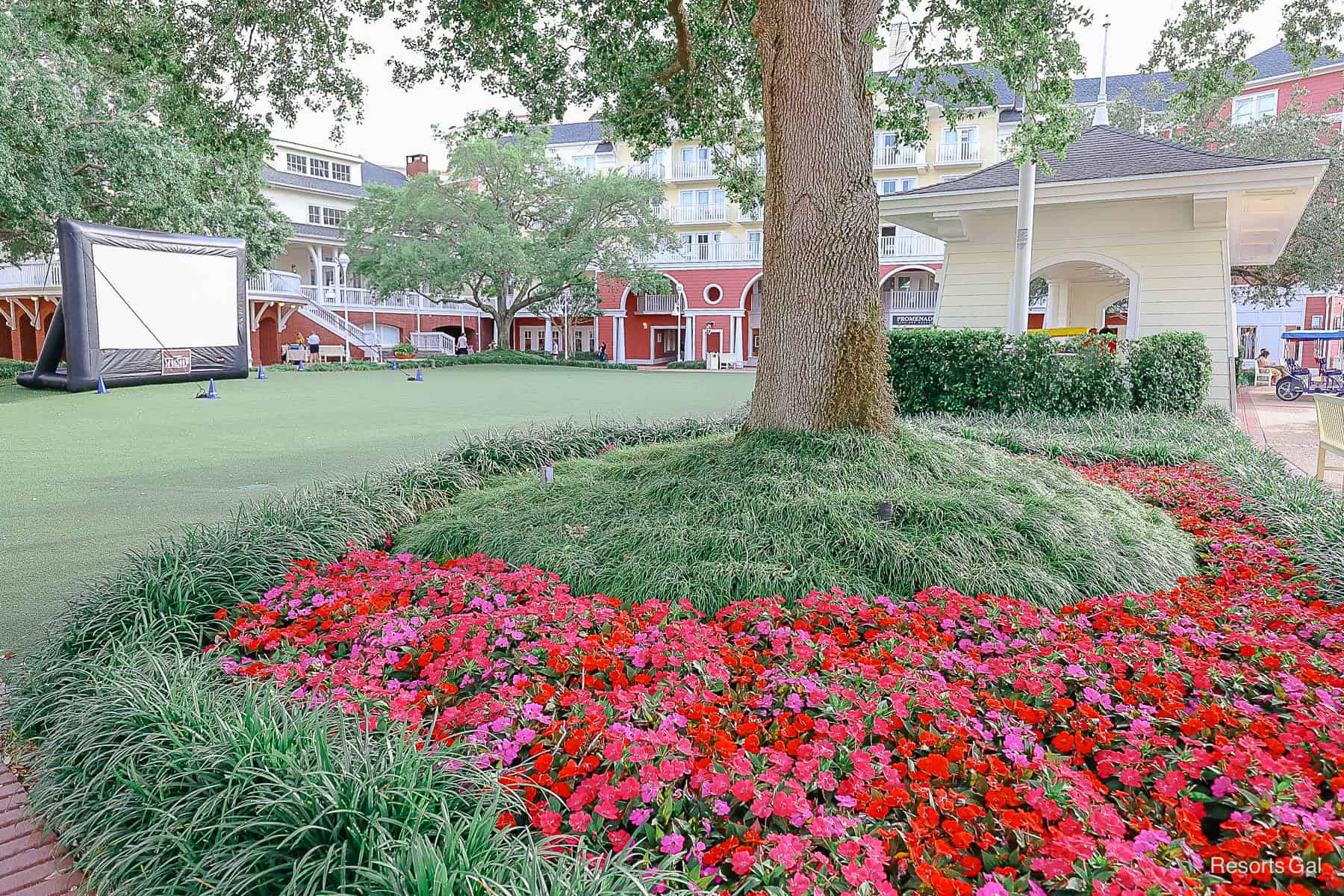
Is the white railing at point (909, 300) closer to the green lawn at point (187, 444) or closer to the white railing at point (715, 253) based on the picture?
the white railing at point (715, 253)

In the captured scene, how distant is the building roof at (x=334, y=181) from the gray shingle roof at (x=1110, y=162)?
3158cm

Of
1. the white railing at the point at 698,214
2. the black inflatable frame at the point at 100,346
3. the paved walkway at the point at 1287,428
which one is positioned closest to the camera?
the paved walkway at the point at 1287,428

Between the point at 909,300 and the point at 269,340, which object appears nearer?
the point at 269,340

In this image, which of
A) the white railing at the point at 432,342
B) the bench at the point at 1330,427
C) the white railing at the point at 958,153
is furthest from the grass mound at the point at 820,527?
the white railing at the point at 432,342

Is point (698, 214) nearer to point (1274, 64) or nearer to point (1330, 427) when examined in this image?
point (1274, 64)

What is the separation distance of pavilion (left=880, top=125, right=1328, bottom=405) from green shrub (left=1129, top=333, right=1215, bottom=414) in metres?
1.77

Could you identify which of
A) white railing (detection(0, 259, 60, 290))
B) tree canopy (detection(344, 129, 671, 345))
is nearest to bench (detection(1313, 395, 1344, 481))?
tree canopy (detection(344, 129, 671, 345))

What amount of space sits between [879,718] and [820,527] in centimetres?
175

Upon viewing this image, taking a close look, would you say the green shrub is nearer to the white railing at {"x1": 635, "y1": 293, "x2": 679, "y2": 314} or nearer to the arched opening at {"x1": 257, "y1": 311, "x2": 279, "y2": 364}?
the arched opening at {"x1": 257, "y1": 311, "x2": 279, "y2": 364}

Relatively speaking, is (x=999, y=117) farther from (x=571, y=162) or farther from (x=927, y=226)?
(x=927, y=226)

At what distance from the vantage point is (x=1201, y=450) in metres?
7.23

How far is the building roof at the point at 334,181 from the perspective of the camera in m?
39.2

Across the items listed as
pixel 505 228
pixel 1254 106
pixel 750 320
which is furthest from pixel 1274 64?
pixel 505 228

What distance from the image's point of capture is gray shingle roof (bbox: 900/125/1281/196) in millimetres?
11367
